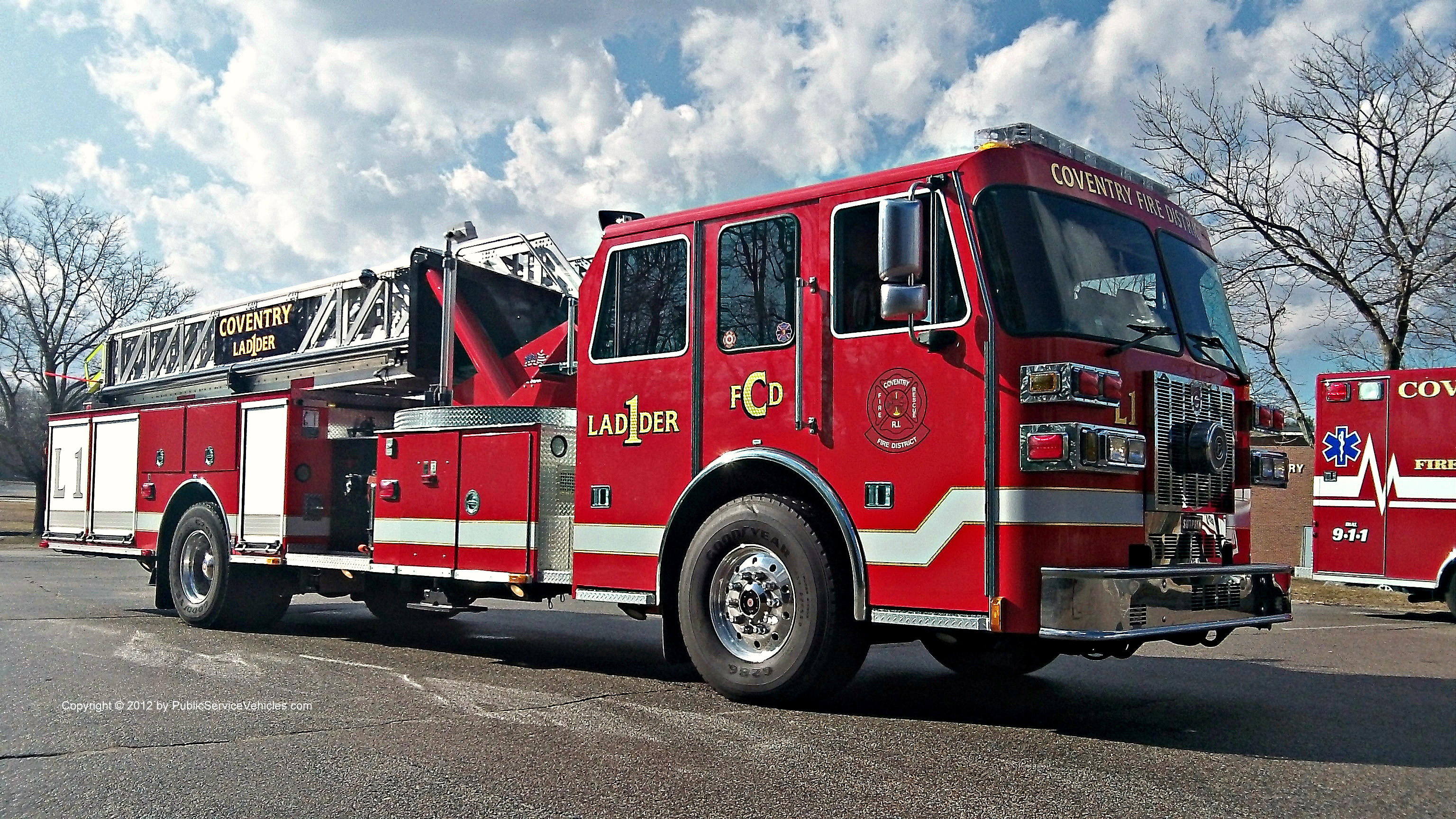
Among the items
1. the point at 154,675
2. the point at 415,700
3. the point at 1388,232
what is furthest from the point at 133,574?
the point at 1388,232

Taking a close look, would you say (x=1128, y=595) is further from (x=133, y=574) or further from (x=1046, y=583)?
(x=133, y=574)

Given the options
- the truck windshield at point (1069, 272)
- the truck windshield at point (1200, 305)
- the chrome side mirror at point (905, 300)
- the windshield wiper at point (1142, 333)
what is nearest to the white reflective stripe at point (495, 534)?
the chrome side mirror at point (905, 300)

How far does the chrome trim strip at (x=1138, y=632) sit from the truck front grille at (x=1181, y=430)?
0.60 meters

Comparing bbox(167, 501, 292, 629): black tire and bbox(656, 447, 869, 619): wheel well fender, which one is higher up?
bbox(656, 447, 869, 619): wheel well fender

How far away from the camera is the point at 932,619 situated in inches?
234

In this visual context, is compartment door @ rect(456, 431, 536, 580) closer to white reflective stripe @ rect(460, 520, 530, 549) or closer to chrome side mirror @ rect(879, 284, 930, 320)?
white reflective stripe @ rect(460, 520, 530, 549)

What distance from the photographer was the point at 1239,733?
239 inches

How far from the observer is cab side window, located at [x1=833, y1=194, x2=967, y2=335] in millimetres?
6051

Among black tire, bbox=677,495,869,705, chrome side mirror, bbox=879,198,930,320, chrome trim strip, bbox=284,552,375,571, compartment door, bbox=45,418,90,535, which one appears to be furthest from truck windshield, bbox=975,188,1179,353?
compartment door, bbox=45,418,90,535

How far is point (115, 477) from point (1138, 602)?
9.97 metres

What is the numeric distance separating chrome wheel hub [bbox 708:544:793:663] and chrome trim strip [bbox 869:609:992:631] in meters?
0.52

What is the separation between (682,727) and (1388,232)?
65.1ft

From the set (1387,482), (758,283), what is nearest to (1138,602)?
(758,283)

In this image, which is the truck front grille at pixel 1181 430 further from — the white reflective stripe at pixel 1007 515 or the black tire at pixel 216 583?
the black tire at pixel 216 583
